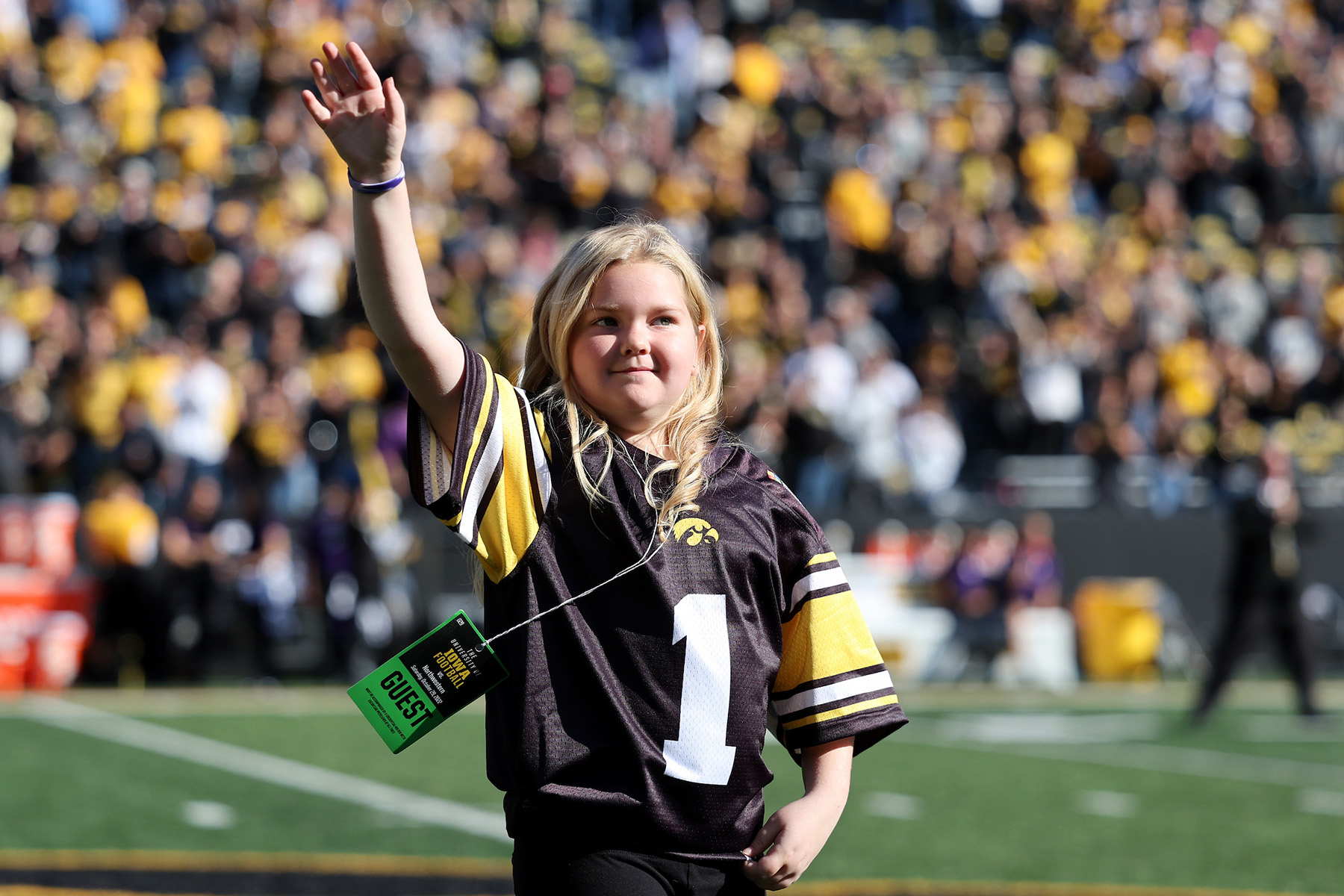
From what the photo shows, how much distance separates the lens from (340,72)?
2.29 metres

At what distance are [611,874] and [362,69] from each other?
1.20m

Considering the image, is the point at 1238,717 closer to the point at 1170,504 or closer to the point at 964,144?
the point at 1170,504

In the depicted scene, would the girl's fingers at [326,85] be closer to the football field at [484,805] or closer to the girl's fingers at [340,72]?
the girl's fingers at [340,72]

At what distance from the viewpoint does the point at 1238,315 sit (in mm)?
18359

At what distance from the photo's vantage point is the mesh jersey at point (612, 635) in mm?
2398

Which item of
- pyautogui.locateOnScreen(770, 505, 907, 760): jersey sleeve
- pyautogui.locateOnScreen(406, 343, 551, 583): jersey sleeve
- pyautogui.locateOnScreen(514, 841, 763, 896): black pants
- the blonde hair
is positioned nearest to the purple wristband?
pyautogui.locateOnScreen(406, 343, 551, 583): jersey sleeve

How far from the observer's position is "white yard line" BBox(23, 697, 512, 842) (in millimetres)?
7664

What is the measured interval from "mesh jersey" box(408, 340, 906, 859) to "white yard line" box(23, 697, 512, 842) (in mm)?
4885

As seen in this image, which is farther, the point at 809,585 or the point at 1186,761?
the point at 1186,761

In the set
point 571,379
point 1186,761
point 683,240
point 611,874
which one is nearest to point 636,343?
point 571,379

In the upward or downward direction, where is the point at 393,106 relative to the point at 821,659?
upward

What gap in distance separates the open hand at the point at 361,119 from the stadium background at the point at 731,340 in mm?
5954

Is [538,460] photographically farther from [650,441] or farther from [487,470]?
[650,441]

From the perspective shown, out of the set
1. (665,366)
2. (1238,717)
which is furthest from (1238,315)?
A: (665,366)
